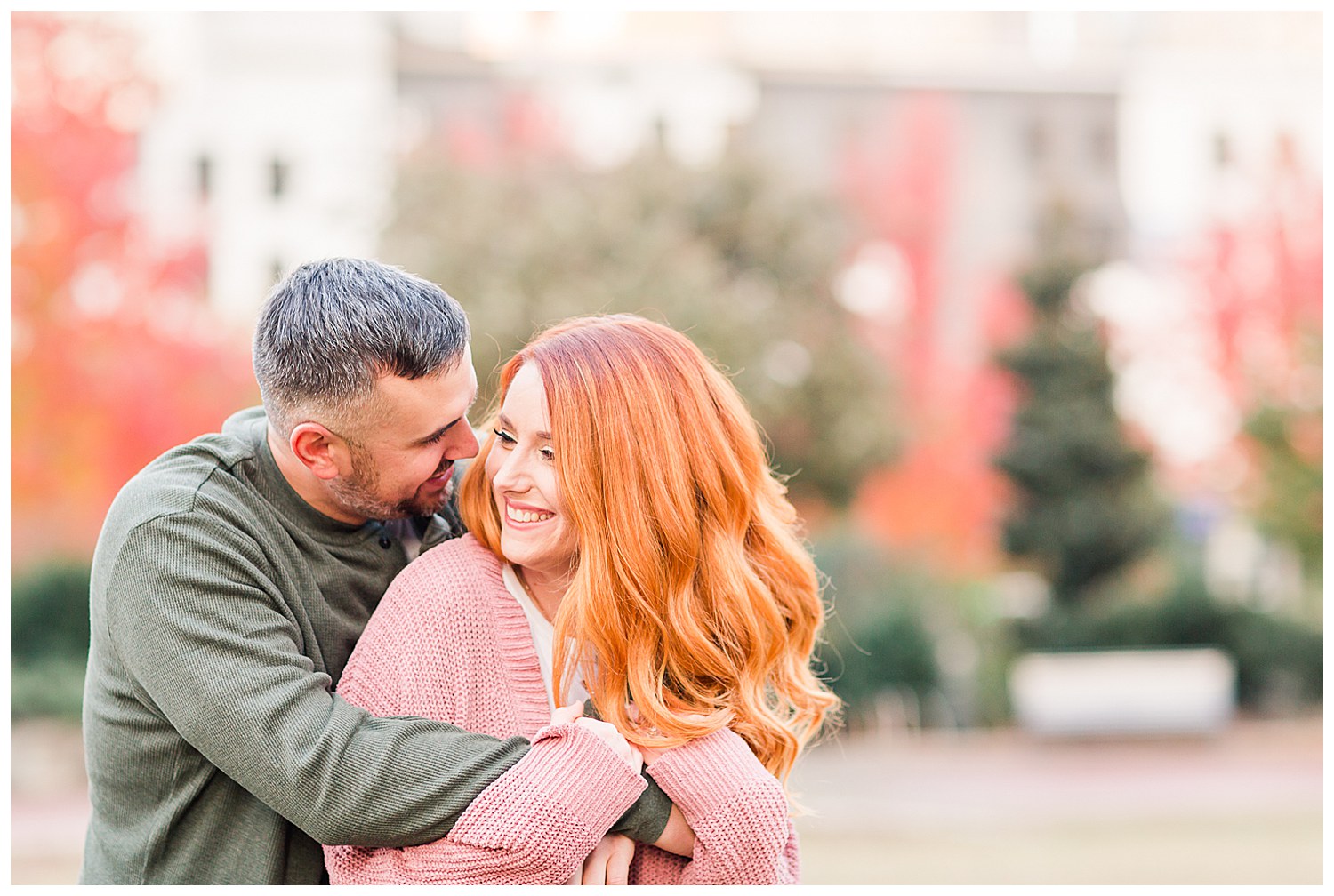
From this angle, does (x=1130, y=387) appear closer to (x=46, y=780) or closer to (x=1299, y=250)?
(x=1299, y=250)

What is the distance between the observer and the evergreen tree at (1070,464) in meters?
16.0

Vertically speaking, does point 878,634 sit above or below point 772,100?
below

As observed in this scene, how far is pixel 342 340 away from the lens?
271 centimetres

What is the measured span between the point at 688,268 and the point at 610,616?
1181 centimetres

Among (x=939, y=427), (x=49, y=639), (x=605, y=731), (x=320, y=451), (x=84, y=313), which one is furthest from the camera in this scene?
(x=939, y=427)

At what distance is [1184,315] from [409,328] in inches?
660

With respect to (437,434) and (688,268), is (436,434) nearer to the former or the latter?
(437,434)

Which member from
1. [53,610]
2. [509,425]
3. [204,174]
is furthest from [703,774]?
[204,174]

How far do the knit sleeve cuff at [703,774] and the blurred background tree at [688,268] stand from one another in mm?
9170

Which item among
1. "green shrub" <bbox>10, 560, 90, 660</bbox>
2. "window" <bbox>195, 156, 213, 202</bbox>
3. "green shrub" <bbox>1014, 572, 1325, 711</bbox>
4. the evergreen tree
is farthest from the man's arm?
"window" <bbox>195, 156, 213, 202</bbox>

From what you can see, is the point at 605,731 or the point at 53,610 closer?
the point at 605,731

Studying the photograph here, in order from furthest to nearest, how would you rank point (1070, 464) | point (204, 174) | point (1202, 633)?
point (204, 174) → point (1070, 464) → point (1202, 633)

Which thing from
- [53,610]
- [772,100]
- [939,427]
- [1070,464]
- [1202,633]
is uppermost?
[772,100]

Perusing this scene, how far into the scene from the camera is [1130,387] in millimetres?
16688
